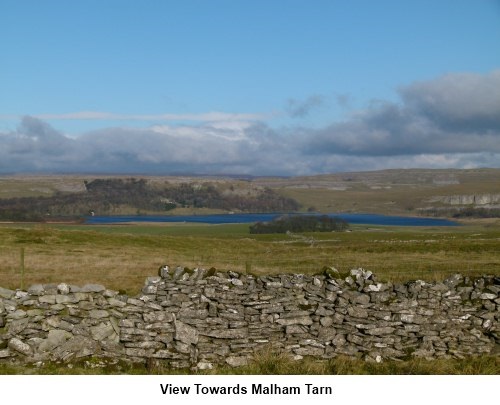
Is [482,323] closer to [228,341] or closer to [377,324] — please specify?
[377,324]

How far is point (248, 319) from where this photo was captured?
516 inches

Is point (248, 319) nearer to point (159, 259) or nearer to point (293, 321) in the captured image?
point (293, 321)

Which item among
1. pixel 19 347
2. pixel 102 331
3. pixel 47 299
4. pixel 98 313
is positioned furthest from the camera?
pixel 47 299

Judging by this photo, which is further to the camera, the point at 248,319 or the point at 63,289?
the point at 248,319

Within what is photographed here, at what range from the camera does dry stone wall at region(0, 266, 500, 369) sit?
1230 centimetres

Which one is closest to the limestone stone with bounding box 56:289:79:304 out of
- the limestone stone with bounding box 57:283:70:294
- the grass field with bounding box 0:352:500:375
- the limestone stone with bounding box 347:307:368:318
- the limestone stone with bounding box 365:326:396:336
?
the limestone stone with bounding box 57:283:70:294

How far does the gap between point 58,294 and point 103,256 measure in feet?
64.6

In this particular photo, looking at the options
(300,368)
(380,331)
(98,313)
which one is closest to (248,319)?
(300,368)

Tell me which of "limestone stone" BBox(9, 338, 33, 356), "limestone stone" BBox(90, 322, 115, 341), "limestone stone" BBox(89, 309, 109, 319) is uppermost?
"limestone stone" BBox(89, 309, 109, 319)

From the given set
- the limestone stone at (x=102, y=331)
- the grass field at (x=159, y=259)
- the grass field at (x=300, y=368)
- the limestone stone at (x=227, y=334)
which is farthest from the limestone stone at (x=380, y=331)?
the limestone stone at (x=102, y=331)

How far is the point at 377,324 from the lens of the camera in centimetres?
1320

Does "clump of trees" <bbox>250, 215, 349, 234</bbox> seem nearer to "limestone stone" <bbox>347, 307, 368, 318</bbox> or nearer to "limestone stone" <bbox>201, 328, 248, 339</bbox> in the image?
"limestone stone" <bbox>347, 307, 368, 318</bbox>

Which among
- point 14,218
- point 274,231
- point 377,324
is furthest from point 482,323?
point 14,218

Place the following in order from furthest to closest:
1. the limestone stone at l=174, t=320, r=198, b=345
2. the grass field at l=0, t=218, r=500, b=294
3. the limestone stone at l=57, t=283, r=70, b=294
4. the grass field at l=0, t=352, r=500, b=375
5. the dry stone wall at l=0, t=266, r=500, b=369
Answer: the grass field at l=0, t=218, r=500, b=294
the limestone stone at l=57, t=283, r=70, b=294
the limestone stone at l=174, t=320, r=198, b=345
the dry stone wall at l=0, t=266, r=500, b=369
the grass field at l=0, t=352, r=500, b=375
